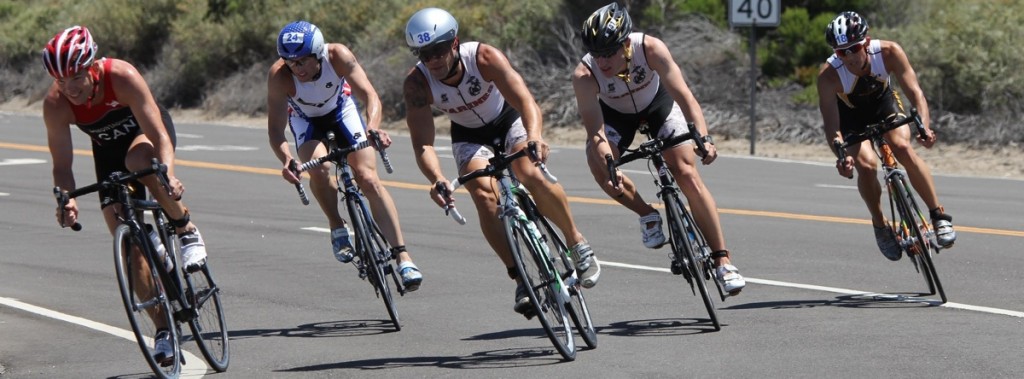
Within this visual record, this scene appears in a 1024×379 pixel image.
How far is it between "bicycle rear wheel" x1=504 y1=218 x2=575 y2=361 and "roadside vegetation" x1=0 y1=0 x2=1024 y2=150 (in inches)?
648

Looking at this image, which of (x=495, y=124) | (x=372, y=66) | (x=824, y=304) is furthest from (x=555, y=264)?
(x=372, y=66)

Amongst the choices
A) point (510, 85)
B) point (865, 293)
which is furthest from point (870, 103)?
point (510, 85)

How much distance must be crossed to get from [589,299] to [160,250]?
11.6ft

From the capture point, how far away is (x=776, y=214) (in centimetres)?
1586

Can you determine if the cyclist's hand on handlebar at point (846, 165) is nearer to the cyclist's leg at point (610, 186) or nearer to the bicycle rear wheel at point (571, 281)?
the cyclist's leg at point (610, 186)

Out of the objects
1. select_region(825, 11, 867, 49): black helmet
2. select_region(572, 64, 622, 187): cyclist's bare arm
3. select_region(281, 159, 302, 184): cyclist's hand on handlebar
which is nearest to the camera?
select_region(281, 159, 302, 184): cyclist's hand on handlebar

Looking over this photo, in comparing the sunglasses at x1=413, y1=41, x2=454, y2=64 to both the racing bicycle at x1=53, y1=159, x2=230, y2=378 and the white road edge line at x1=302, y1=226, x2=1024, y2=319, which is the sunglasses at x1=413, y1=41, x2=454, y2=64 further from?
the white road edge line at x1=302, y1=226, x2=1024, y2=319

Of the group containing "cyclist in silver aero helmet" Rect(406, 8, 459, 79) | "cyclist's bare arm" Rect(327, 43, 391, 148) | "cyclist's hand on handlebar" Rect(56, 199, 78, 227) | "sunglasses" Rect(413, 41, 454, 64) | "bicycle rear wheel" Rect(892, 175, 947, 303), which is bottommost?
"bicycle rear wheel" Rect(892, 175, 947, 303)

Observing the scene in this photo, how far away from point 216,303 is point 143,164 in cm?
81

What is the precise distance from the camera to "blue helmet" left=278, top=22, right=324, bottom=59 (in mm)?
9180

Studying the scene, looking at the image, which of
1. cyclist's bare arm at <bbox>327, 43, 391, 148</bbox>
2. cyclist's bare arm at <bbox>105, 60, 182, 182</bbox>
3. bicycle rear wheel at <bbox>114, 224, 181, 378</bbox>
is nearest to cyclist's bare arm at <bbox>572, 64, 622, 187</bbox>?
cyclist's bare arm at <bbox>327, 43, 391, 148</bbox>

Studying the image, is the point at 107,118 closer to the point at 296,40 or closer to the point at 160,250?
the point at 160,250

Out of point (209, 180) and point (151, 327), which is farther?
point (209, 180)

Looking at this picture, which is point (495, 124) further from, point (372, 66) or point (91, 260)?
point (372, 66)
